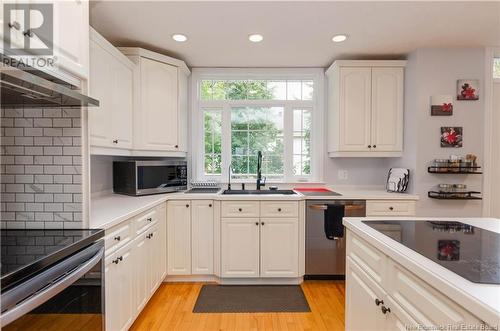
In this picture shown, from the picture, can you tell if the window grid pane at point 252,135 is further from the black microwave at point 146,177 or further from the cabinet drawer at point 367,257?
the cabinet drawer at point 367,257

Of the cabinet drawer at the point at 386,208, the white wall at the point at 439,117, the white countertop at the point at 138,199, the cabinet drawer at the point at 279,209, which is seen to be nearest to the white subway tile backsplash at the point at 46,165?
the white countertop at the point at 138,199

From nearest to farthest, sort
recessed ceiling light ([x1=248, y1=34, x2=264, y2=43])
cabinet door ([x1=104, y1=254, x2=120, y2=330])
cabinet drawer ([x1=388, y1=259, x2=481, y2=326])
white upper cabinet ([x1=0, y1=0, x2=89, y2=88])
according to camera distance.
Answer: cabinet drawer ([x1=388, y1=259, x2=481, y2=326]) < white upper cabinet ([x1=0, y1=0, x2=89, y2=88]) < cabinet door ([x1=104, y1=254, x2=120, y2=330]) < recessed ceiling light ([x1=248, y1=34, x2=264, y2=43])

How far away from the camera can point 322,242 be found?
2.69 meters

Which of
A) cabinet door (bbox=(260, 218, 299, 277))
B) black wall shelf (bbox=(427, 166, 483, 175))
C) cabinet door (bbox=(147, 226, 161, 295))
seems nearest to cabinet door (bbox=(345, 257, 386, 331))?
cabinet door (bbox=(260, 218, 299, 277))

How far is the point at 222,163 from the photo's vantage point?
336 cm

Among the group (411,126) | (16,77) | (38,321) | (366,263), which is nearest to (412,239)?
(366,263)

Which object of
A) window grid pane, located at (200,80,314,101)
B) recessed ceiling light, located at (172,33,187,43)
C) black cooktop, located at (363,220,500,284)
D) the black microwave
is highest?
recessed ceiling light, located at (172,33,187,43)

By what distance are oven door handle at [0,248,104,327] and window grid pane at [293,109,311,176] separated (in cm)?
253

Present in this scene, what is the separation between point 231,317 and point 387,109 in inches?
99.7

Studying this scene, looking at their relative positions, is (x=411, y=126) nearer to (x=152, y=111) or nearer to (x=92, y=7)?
(x=152, y=111)

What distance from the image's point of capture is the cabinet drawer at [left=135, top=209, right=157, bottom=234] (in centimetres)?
199

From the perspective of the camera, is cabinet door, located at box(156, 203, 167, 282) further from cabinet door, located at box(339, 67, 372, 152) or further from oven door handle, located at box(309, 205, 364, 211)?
cabinet door, located at box(339, 67, 372, 152)

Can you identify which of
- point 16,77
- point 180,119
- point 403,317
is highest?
point 180,119

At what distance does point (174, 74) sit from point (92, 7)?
0.95m
